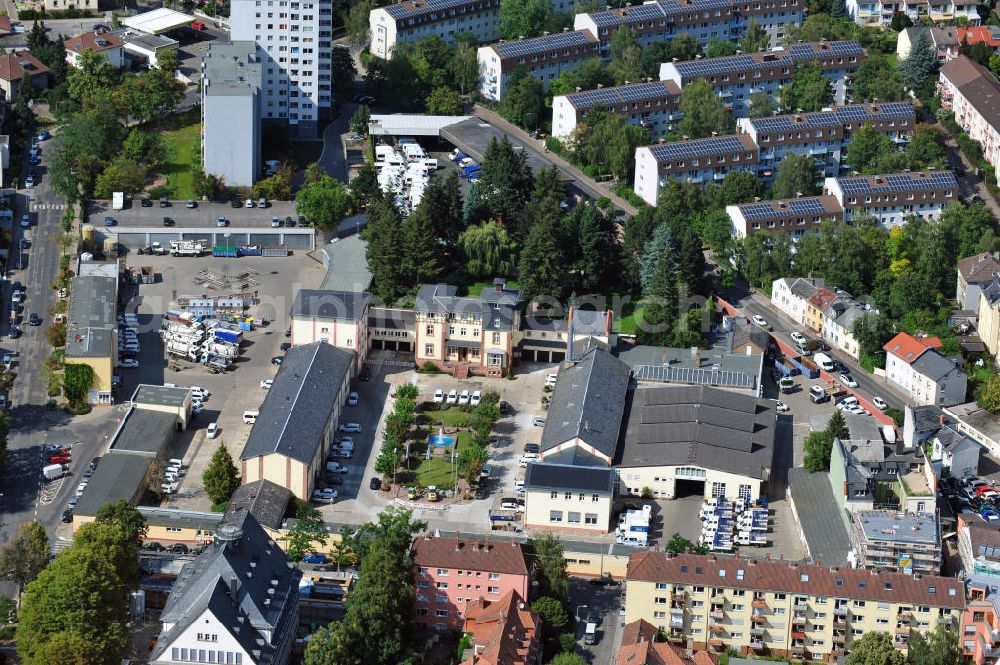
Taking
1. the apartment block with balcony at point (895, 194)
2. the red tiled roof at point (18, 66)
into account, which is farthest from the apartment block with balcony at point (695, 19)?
the red tiled roof at point (18, 66)

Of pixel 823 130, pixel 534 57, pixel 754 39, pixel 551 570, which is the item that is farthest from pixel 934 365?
pixel 534 57

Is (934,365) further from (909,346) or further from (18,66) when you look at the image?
(18,66)

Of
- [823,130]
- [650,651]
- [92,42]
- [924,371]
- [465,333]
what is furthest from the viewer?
[92,42]

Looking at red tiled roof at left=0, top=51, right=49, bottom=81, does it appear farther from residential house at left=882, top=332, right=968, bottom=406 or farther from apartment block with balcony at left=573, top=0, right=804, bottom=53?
residential house at left=882, top=332, right=968, bottom=406

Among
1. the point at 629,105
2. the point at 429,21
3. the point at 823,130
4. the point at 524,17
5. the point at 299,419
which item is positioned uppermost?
the point at 524,17

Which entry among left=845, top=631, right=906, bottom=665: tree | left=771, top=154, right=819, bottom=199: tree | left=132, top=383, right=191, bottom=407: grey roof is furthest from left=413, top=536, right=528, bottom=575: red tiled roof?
left=771, top=154, right=819, bottom=199: tree

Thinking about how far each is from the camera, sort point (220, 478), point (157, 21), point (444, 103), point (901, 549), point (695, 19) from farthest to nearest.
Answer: point (157, 21), point (695, 19), point (444, 103), point (220, 478), point (901, 549)
